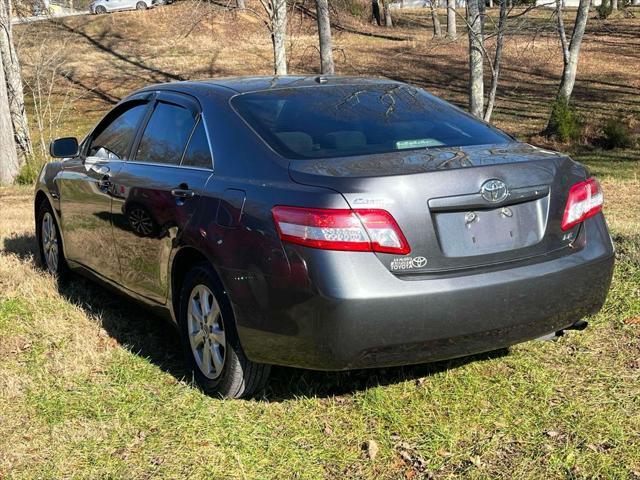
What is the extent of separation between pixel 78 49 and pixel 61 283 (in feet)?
109

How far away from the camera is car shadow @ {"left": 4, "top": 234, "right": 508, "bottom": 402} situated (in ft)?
13.1

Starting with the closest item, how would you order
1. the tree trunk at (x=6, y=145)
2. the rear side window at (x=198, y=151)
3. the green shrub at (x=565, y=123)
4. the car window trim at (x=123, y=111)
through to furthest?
the rear side window at (x=198, y=151) < the car window trim at (x=123, y=111) < the tree trunk at (x=6, y=145) < the green shrub at (x=565, y=123)

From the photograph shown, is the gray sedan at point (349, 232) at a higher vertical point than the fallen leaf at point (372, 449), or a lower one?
higher

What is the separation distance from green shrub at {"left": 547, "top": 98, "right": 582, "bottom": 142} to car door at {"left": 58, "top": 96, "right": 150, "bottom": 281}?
1539cm

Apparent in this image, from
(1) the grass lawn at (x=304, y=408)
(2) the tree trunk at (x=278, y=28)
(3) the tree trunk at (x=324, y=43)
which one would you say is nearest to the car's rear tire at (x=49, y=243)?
(1) the grass lawn at (x=304, y=408)

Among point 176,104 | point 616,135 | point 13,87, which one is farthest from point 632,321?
point 13,87

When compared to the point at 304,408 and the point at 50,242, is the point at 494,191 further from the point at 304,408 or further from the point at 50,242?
the point at 50,242

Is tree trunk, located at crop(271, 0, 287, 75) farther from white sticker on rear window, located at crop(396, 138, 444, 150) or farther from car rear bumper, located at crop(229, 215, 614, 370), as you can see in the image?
car rear bumper, located at crop(229, 215, 614, 370)

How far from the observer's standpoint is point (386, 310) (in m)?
3.13

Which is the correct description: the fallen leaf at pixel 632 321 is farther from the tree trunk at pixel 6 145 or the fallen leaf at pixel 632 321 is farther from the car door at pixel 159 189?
the tree trunk at pixel 6 145

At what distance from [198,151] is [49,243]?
2.79 m

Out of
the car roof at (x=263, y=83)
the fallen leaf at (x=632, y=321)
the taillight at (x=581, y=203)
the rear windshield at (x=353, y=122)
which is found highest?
the car roof at (x=263, y=83)

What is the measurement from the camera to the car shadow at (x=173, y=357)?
13.1 ft

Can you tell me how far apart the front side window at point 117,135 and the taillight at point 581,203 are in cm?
268
